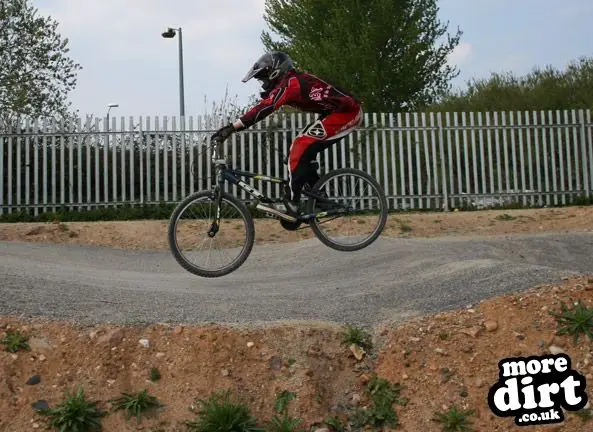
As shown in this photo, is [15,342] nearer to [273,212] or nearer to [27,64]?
[273,212]

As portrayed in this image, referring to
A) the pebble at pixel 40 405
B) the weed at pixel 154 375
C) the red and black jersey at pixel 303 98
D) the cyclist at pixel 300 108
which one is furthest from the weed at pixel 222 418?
the red and black jersey at pixel 303 98

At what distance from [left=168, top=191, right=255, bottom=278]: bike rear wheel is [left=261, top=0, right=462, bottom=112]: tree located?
1461 cm

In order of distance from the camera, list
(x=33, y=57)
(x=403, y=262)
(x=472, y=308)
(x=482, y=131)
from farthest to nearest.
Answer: (x=33, y=57) < (x=482, y=131) < (x=403, y=262) < (x=472, y=308)

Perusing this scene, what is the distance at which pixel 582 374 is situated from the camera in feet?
16.8

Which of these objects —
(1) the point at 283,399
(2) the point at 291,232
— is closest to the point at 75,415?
(1) the point at 283,399

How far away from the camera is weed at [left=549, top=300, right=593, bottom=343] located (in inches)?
212

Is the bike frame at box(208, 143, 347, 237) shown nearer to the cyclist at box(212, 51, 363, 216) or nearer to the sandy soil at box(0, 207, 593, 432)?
the cyclist at box(212, 51, 363, 216)

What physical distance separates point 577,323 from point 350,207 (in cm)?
254

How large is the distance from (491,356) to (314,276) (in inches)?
150

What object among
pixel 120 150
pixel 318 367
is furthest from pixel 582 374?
pixel 120 150

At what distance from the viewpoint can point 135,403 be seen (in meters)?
4.80

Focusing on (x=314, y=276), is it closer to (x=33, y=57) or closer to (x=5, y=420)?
(x=5, y=420)

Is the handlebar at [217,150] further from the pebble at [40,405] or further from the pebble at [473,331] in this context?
the pebble at [473,331]

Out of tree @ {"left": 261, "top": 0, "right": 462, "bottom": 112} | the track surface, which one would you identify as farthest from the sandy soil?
tree @ {"left": 261, "top": 0, "right": 462, "bottom": 112}
